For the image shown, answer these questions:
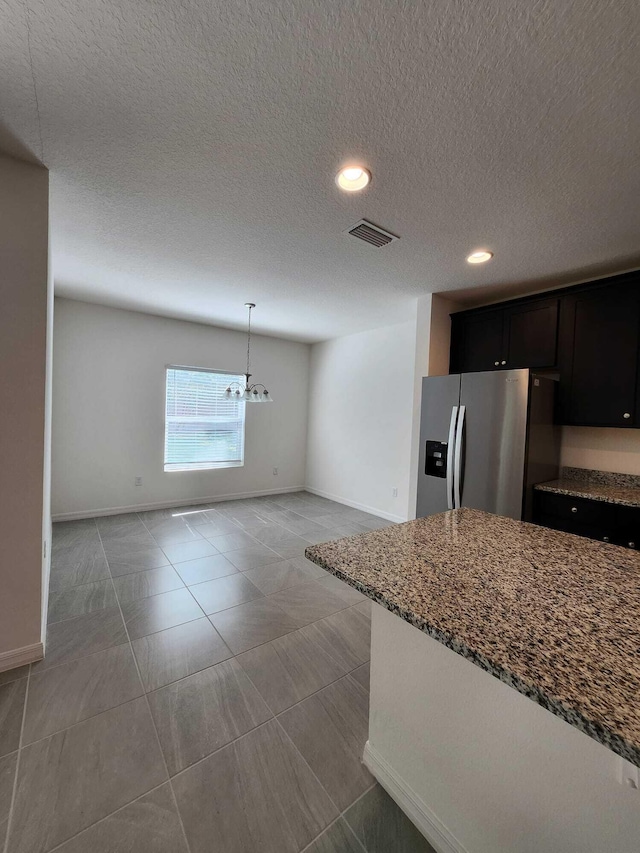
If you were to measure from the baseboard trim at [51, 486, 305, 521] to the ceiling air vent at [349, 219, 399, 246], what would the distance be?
4266 mm

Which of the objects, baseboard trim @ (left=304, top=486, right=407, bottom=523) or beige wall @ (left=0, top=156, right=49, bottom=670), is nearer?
beige wall @ (left=0, top=156, right=49, bottom=670)

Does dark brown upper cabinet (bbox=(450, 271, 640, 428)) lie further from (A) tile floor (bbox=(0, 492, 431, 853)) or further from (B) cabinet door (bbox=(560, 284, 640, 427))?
(A) tile floor (bbox=(0, 492, 431, 853))

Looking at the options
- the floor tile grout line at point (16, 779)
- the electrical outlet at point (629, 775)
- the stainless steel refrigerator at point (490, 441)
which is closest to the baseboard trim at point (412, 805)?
the electrical outlet at point (629, 775)

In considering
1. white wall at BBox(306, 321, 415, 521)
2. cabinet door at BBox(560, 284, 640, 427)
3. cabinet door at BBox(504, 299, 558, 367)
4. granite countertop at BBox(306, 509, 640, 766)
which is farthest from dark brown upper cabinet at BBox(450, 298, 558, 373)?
granite countertop at BBox(306, 509, 640, 766)

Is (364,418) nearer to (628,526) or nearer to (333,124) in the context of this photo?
(628,526)

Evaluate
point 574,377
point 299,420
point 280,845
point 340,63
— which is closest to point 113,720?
point 280,845

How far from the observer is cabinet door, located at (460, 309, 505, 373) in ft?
10.1

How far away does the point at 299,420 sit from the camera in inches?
244

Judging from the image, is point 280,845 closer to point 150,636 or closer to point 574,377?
point 150,636

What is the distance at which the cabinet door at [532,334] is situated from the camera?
276cm

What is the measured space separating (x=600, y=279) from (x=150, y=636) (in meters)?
4.02

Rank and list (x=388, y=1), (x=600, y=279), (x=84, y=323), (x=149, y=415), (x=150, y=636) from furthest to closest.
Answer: (x=149, y=415)
(x=84, y=323)
(x=600, y=279)
(x=150, y=636)
(x=388, y=1)

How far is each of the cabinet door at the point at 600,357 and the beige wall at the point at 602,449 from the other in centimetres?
29

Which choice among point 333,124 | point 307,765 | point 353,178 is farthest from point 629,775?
point 353,178
